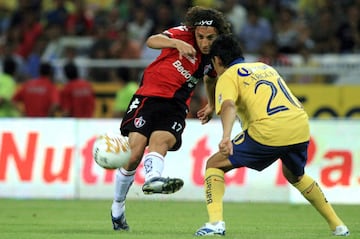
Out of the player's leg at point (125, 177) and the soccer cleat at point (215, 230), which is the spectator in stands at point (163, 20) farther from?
the soccer cleat at point (215, 230)

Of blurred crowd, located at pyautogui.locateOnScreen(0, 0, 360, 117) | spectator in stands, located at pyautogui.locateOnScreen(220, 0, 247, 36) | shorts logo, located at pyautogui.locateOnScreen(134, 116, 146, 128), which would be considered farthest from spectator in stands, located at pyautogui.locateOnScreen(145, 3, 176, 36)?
shorts logo, located at pyautogui.locateOnScreen(134, 116, 146, 128)

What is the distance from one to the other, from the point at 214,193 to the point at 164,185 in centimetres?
48

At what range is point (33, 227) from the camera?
40.7 ft

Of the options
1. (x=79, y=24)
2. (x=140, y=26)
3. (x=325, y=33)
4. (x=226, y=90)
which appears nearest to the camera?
(x=226, y=90)

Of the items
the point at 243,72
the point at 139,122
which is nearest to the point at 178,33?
the point at 139,122

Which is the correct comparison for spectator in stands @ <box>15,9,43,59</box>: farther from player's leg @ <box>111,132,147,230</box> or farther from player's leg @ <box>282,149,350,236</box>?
player's leg @ <box>282,149,350,236</box>

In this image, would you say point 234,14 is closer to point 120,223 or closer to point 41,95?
point 41,95

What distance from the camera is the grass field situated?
11258 mm

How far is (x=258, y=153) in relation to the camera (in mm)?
10508

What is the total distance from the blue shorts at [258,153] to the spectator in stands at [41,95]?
10889mm

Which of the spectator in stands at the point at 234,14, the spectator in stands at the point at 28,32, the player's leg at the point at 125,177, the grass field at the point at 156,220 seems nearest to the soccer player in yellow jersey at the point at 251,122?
the grass field at the point at 156,220

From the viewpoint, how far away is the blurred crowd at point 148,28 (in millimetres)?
22406

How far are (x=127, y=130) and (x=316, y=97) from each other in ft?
32.0

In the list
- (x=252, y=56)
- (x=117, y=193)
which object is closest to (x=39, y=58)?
(x=252, y=56)
